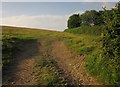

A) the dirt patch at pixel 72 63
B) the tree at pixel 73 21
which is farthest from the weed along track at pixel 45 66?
the tree at pixel 73 21

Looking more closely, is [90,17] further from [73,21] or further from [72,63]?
[72,63]

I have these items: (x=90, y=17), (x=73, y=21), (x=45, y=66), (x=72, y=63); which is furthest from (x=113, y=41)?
(x=73, y=21)

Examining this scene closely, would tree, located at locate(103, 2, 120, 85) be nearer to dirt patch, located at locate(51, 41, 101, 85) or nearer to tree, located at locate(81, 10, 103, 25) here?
dirt patch, located at locate(51, 41, 101, 85)

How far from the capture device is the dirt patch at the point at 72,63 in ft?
63.3

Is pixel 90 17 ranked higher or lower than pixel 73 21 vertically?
higher

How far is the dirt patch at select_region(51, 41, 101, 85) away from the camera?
19.3 metres

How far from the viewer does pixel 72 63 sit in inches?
897

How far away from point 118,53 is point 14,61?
9.21 meters

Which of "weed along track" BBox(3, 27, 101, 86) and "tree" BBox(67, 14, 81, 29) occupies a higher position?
"tree" BBox(67, 14, 81, 29)

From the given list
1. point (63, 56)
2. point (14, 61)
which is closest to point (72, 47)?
point (63, 56)

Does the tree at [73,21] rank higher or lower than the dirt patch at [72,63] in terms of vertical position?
higher

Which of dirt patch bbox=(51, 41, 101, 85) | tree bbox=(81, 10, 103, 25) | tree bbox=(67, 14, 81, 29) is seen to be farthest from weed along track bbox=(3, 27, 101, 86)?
tree bbox=(67, 14, 81, 29)

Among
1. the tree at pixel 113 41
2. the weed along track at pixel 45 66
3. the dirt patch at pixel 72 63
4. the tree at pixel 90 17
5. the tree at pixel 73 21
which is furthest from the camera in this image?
the tree at pixel 73 21

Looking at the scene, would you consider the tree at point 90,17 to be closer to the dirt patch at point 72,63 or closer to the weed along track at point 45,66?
the weed along track at point 45,66
